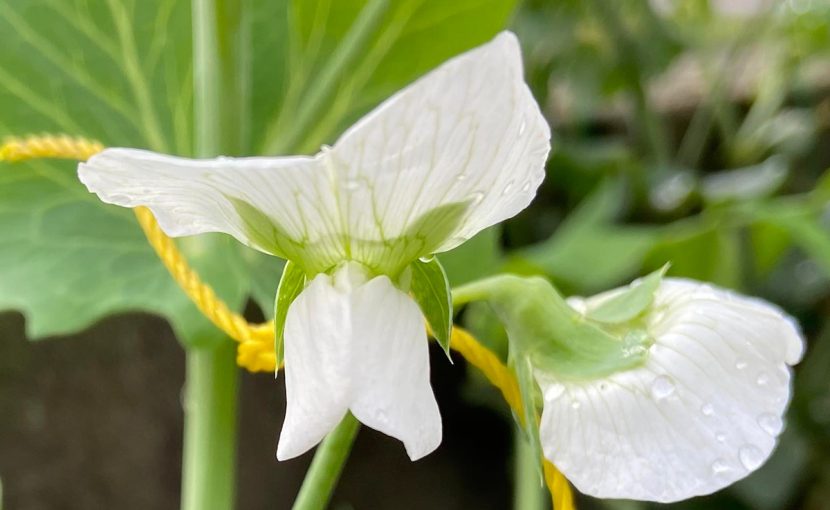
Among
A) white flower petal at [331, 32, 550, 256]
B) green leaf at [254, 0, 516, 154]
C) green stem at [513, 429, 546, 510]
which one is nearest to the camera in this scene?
white flower petal at [331, 32, 550, 256]

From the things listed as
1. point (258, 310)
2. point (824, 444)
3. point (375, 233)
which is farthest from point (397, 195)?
point (824, 444)

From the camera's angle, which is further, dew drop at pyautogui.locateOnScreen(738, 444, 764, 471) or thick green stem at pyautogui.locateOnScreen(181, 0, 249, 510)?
thick green stem at pyautogui.locateOnScreen(181, 0, 249, 510)

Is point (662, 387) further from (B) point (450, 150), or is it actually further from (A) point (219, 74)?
(A) point (219, 74)

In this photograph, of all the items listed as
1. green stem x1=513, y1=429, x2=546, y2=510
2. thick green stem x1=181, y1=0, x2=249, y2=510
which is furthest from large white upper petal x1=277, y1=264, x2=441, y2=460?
green stem x1=513, y1=429, x2=546, y2=510

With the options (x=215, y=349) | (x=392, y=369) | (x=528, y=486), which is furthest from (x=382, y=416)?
(x=528, y=486)

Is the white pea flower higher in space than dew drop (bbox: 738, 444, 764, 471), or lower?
higher

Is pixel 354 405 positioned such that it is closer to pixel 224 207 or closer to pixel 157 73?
pixel 224 207

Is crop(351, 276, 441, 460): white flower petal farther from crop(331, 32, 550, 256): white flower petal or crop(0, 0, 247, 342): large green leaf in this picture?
crop(0, 0, 247, 342): large green leaf
